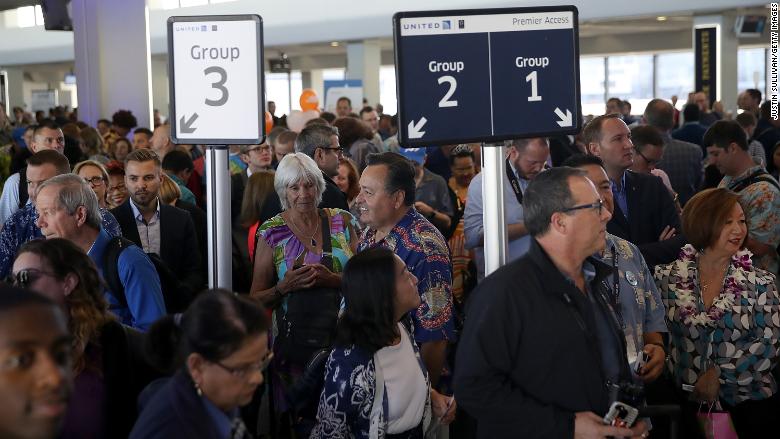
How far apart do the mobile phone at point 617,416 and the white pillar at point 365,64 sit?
70.5 ft

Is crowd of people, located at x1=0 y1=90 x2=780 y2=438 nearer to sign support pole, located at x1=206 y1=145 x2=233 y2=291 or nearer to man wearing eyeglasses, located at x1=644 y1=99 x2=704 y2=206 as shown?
sign support pole, located at x1=206 y1=145 x2=233 y2=291

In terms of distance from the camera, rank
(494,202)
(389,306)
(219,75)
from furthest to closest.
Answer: (219,75) < (389,306) < (494,202)

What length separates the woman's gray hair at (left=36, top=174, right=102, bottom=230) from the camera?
4.10m

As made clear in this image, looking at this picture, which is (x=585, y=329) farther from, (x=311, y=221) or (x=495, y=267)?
(x=311, y=221)

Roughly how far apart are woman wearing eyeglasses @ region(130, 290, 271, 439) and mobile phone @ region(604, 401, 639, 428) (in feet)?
3.61

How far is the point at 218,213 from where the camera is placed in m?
3.80

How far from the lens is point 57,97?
39.1 metres

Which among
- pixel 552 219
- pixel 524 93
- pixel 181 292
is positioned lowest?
pixel 181 292

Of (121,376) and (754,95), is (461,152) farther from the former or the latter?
(754,95)

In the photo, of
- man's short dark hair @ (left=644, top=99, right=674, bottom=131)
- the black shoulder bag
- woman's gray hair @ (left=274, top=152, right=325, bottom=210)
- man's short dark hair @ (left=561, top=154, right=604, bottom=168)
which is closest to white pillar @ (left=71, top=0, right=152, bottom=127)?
man's short dark hair @ (left=644, top=99, right=674, bottom=131)

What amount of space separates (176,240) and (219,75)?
1.87 metres

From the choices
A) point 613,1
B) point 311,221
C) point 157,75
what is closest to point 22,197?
point 311,221

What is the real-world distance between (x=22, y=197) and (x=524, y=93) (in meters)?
4.42

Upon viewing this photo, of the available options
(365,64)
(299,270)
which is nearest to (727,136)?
(299,270)
